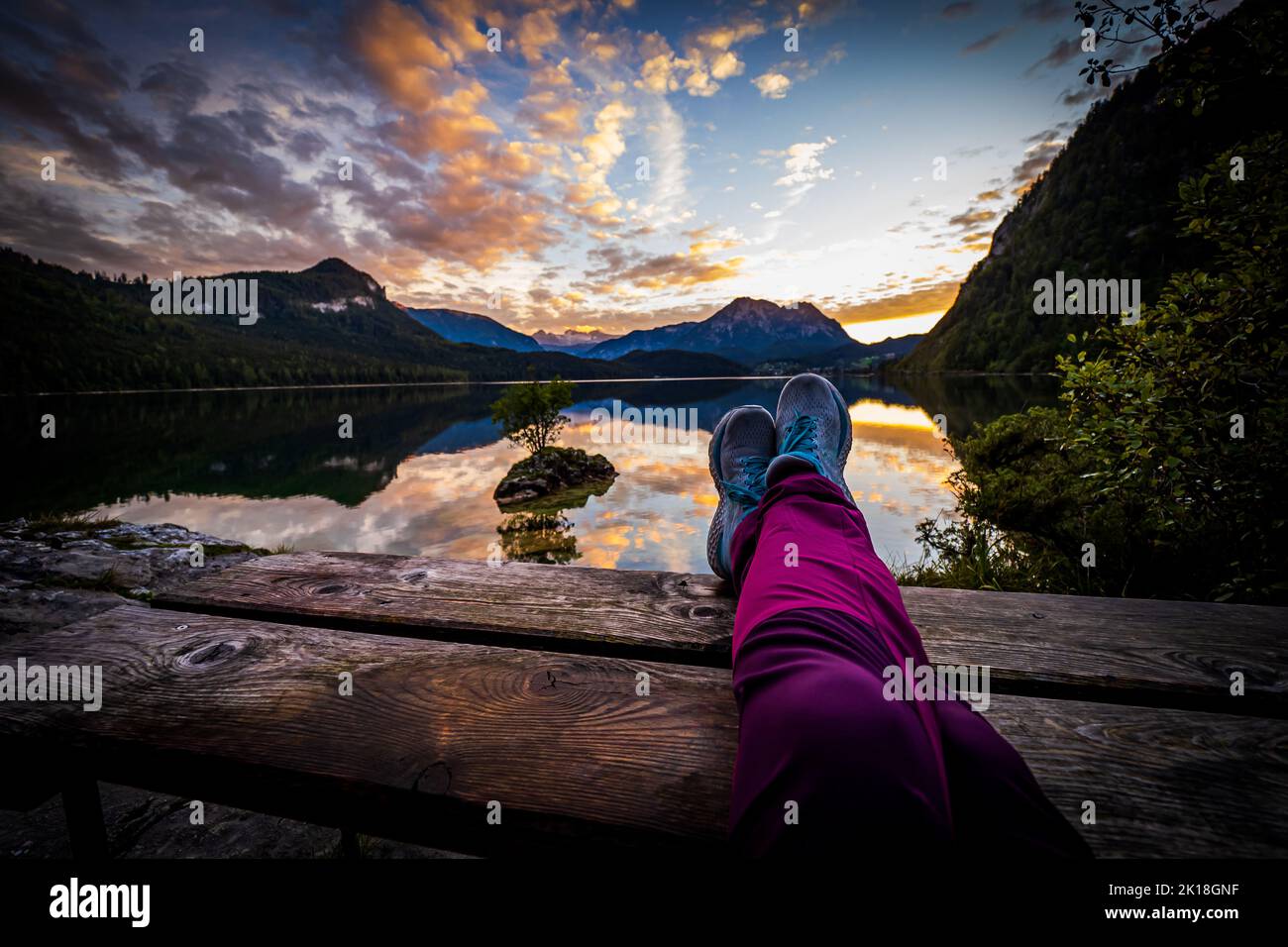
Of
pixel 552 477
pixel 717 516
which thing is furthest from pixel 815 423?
pixel 552 477

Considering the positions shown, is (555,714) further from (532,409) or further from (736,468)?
(532,409)

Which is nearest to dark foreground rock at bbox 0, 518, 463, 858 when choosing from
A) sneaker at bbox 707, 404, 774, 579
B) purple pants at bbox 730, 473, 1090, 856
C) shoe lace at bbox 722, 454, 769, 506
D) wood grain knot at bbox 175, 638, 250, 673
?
wood grain knot at bbox 175, 638, 250, 673

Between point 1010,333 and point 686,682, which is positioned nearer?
point 686,682

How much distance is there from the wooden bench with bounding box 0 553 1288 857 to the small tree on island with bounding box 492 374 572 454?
2354 centimetres

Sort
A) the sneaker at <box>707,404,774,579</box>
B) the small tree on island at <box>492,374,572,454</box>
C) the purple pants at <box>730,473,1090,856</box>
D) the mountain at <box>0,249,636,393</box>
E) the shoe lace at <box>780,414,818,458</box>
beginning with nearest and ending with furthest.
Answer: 1. the purple pants at <box>730,473,1090,856</box>
2. the sneaker at <box>707,404,774,579</box>
3. the shoe lace at <box>780,414,818,458</box>
4. the small tree on island at <box>492,374,572,454</box>
5. the mountain at <box>0,249,636,393</box>

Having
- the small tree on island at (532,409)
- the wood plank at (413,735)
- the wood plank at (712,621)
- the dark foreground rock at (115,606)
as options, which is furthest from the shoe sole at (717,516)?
the small tree on island at (532,409)

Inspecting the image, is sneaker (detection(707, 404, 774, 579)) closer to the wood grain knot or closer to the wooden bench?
the wooden bench

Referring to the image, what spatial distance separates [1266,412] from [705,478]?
68.2 feet

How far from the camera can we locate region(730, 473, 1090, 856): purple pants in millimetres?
743

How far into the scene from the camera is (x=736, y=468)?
3.06 m

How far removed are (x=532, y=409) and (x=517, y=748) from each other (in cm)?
2458
